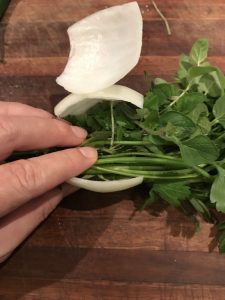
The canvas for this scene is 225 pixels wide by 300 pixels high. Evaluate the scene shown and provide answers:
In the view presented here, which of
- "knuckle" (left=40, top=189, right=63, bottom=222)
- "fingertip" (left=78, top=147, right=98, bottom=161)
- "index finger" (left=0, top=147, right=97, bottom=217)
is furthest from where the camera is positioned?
"knuckle" (left=40, top=189, right=63, bottom=222)

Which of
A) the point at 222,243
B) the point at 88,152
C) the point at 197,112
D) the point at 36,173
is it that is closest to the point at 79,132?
the point at 88,152

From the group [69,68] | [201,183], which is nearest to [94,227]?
[201,183]

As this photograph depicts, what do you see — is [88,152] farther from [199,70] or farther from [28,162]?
[199,70]

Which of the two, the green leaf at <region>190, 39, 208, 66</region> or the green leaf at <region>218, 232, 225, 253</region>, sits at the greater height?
the green leaf at <region>190, 39, 208, 66</region>

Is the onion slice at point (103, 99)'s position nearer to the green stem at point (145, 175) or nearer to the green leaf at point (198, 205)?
the green stem at point (145, 175)

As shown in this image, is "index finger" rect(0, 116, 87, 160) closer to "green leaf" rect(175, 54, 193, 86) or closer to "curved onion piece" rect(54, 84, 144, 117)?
"curved onion piece" rect(54, 84, 144, 117)

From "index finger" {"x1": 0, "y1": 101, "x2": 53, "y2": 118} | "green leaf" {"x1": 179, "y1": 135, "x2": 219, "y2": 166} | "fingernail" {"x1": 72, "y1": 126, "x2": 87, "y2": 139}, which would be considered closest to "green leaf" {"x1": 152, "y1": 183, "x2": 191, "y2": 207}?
"green leaf" {"x1": 179, "y1": 135, "x2": 219, "y2": 166}

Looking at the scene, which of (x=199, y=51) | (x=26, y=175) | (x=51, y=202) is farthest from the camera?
(x=51, y=202)
